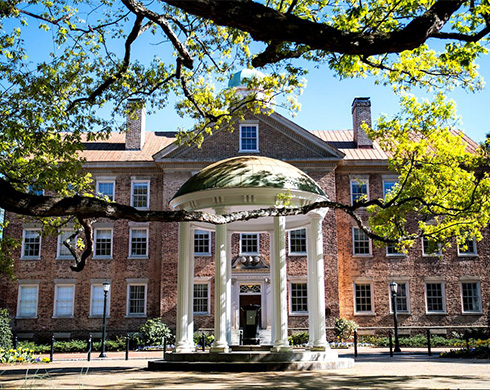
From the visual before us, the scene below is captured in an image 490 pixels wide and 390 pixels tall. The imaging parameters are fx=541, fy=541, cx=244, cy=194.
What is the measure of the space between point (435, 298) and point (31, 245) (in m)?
26.5

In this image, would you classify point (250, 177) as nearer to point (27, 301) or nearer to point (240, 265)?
point (240, 265)

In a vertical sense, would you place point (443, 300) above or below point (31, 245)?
below

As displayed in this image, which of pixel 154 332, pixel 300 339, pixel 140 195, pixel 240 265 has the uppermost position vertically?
pixel 140 195

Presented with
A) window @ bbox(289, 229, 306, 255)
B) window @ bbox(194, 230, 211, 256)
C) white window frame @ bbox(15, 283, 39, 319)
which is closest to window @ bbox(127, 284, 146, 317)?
window @ bbox(194, 230, 211, 256)

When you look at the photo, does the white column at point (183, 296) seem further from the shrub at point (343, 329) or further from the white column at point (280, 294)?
the shrub at point (343, 329)

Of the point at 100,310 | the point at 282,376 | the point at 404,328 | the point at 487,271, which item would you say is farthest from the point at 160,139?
the point at 282,376

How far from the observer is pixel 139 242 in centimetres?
3538

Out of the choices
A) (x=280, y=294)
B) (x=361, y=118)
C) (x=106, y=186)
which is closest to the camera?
(x=280, y=294)

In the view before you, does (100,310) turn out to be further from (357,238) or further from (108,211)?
(108,211)

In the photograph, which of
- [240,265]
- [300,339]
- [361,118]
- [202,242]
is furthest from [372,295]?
[361,118]

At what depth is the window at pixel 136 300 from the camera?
34438 mm

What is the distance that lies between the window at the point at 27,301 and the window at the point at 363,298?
2044 centimetres

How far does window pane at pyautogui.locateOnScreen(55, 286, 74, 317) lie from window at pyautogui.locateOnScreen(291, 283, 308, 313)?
555 inches

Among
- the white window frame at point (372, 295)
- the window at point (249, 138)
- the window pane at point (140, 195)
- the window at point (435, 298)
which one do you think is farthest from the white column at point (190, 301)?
the window at point (435, 298)
